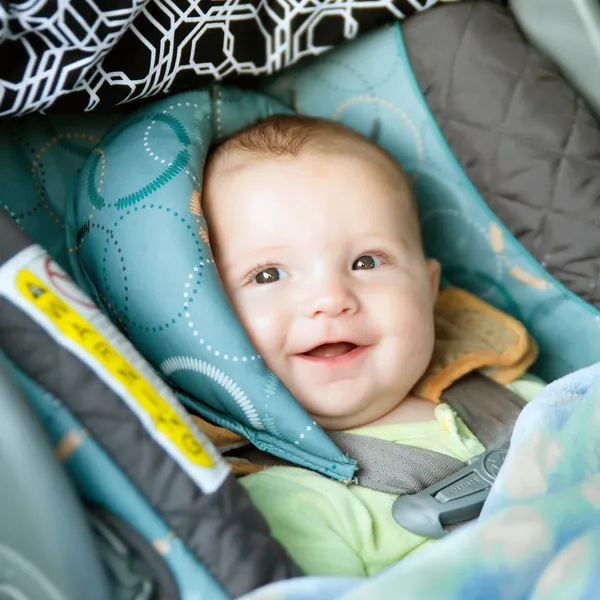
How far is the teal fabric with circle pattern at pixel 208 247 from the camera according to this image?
101 cm

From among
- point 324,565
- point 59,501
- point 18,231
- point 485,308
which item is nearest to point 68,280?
point 18,231

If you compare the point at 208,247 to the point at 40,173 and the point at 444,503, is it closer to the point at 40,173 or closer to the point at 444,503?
the point at 40,173

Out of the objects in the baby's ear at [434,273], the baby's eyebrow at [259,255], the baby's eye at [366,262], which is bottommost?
the baby's ear at [434,273]

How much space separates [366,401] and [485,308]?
32 cm

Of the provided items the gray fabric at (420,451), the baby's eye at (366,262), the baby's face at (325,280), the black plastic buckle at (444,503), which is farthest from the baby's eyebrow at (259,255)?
the black plastic buckle at (444,503)

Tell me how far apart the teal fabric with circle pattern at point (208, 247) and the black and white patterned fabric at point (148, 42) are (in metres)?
0.05

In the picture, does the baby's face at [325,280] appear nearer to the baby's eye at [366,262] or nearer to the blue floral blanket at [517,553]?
the baby's eye at [366,262]

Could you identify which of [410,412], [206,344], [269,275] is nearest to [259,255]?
[269,275]

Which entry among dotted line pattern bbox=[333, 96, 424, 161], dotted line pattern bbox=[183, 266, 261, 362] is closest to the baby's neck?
dotted line pattern bbox=[183, 266, 261, 362]

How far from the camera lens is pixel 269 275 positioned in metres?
1.09

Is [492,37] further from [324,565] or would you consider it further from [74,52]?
[324,565]

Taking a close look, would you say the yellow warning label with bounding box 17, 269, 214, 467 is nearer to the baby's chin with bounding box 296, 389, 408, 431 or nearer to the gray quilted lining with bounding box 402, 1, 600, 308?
the baby's chin with bounding box 296, 389, 408, 431

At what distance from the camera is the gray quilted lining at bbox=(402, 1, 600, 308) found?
1183 millimetres

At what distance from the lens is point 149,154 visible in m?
1.08
